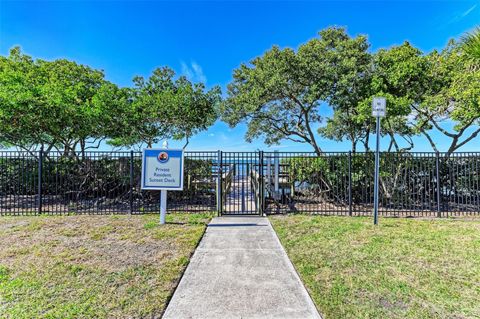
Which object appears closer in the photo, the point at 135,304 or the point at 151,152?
the point at 135,304

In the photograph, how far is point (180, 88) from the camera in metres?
9.64

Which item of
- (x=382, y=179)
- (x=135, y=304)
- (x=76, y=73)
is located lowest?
(x=135, y=304)

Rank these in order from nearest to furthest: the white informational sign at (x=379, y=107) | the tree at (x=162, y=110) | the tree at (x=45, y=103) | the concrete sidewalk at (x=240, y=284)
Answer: the concrete sidewalk at (x=240, y=284) → the white informational sign at (x=379, y=107) → the tree at (x=45, y=103) → the tree at (x=162, y=110)

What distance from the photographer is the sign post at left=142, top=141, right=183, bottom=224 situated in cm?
609

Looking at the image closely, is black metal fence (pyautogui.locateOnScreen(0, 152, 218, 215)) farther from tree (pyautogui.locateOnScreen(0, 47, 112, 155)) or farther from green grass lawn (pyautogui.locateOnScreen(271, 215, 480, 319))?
green grass lawn (pyautogui.locateOnScreen(271, 215, 480, 319))

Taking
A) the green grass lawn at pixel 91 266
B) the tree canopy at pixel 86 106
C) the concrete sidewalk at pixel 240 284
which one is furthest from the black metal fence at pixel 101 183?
the concrete sidewalk at pixel 240 284

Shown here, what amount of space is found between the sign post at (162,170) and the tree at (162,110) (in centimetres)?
323

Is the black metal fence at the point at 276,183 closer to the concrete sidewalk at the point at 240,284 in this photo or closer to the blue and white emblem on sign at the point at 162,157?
the blue and white emblem on sign at the point at 162,157

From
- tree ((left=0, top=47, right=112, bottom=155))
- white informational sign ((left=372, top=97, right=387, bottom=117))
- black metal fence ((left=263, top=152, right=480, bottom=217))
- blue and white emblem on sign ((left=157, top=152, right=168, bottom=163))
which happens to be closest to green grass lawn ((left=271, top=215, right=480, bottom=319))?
black metal fence ((left=263, top=152, right=480, bottom=217))

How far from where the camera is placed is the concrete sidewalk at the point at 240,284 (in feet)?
8.30

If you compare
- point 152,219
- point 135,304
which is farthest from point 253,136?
point 135,304

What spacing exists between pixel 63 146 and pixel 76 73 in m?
3.32

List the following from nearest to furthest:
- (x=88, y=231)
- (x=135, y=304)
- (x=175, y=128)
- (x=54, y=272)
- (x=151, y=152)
Result: (x=135, y=304)
(x=54, y=272)
(x=88, y=231)
(x=151, y=152)
(x=175, y=128)

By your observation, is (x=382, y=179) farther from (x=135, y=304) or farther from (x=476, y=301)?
(x=135, y=304)
